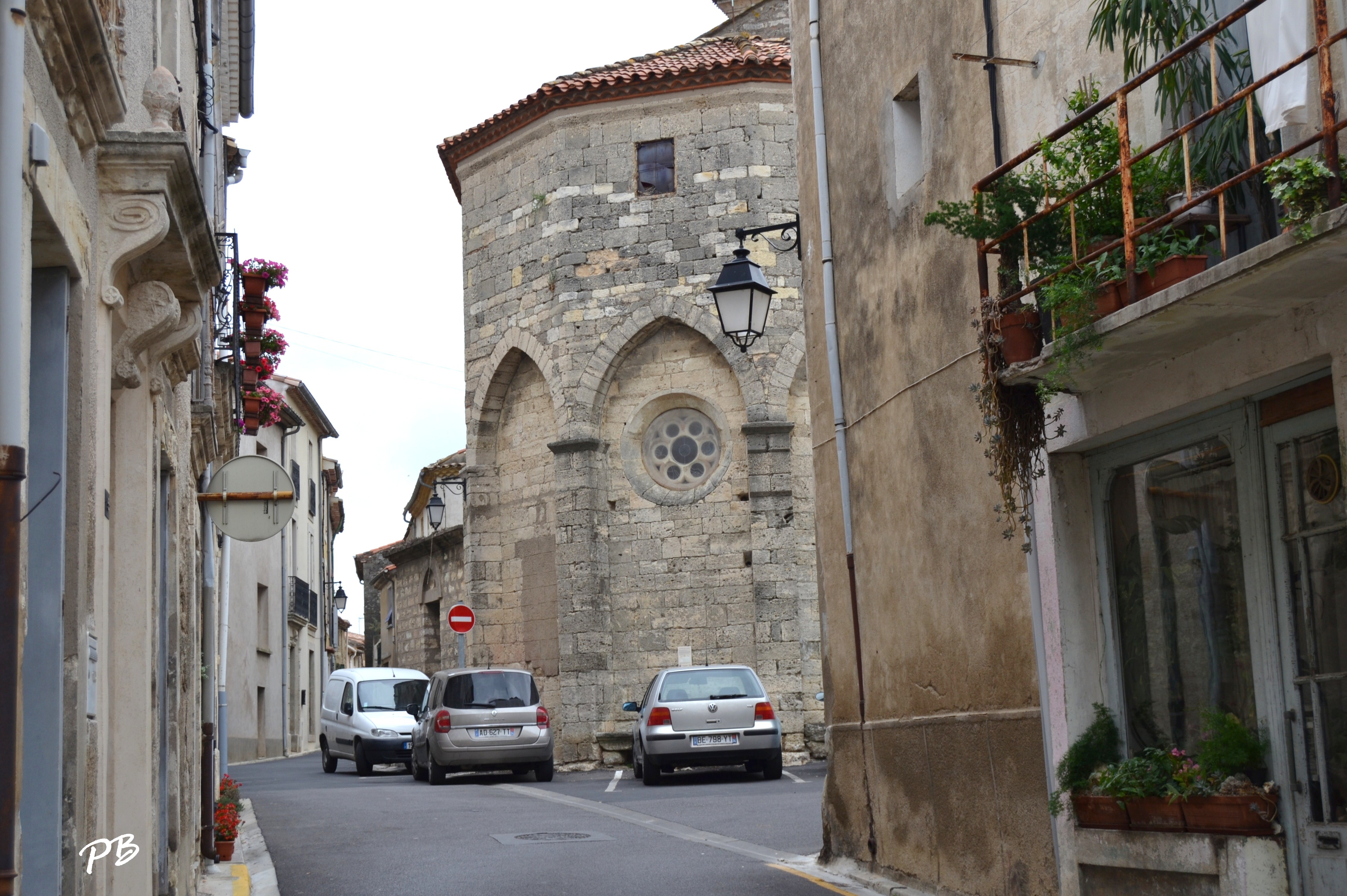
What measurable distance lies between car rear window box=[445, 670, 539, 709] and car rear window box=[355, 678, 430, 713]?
4.14 meters

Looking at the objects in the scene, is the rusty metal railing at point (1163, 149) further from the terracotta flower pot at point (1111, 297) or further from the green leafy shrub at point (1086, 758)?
the green leafy shrub at point (1086, 758)

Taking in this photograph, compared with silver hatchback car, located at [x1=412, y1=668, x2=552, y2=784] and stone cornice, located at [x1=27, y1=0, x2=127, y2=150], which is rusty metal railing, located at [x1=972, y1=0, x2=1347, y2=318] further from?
silver hatchback car, located at [x1=412, y1=668, x2=552, y2=784]

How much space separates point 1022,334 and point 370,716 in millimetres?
18072

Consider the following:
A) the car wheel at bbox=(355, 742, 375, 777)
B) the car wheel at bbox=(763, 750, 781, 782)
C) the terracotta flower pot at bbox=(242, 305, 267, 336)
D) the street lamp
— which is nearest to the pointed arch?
the car wheel at bbox=(355, 742, 375, 777)

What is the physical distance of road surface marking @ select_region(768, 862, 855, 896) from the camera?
925cm

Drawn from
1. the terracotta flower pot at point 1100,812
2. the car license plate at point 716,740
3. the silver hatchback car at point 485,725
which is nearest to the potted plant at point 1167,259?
the terracotta flower pot at point 1100,812

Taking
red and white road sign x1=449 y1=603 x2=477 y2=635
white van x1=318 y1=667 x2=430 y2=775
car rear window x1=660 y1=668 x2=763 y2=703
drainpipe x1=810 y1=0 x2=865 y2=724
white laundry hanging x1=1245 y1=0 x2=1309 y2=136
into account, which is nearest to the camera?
white laundry hanging x1=1245 y1=0 x2=1309 y2=136

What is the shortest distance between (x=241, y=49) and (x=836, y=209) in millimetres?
10261

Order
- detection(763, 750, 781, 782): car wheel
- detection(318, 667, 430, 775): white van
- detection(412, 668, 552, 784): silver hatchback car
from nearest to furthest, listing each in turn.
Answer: detection(763, 750, 781, 782): car wheel < detection(412, 668, 552, 784): silver hatchback car < detection(318, 667, 430, 775): white van

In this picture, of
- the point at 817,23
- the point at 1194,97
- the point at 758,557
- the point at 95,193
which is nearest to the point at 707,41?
the point at 758,557

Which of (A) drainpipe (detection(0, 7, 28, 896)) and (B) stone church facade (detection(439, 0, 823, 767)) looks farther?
(B) stone church facade (detection(439, 0, 823, 767))

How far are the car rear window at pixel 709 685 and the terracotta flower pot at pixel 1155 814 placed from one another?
11061mm

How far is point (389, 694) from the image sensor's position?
23.9 meters

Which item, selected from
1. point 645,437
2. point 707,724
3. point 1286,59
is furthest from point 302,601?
point 1286,59
